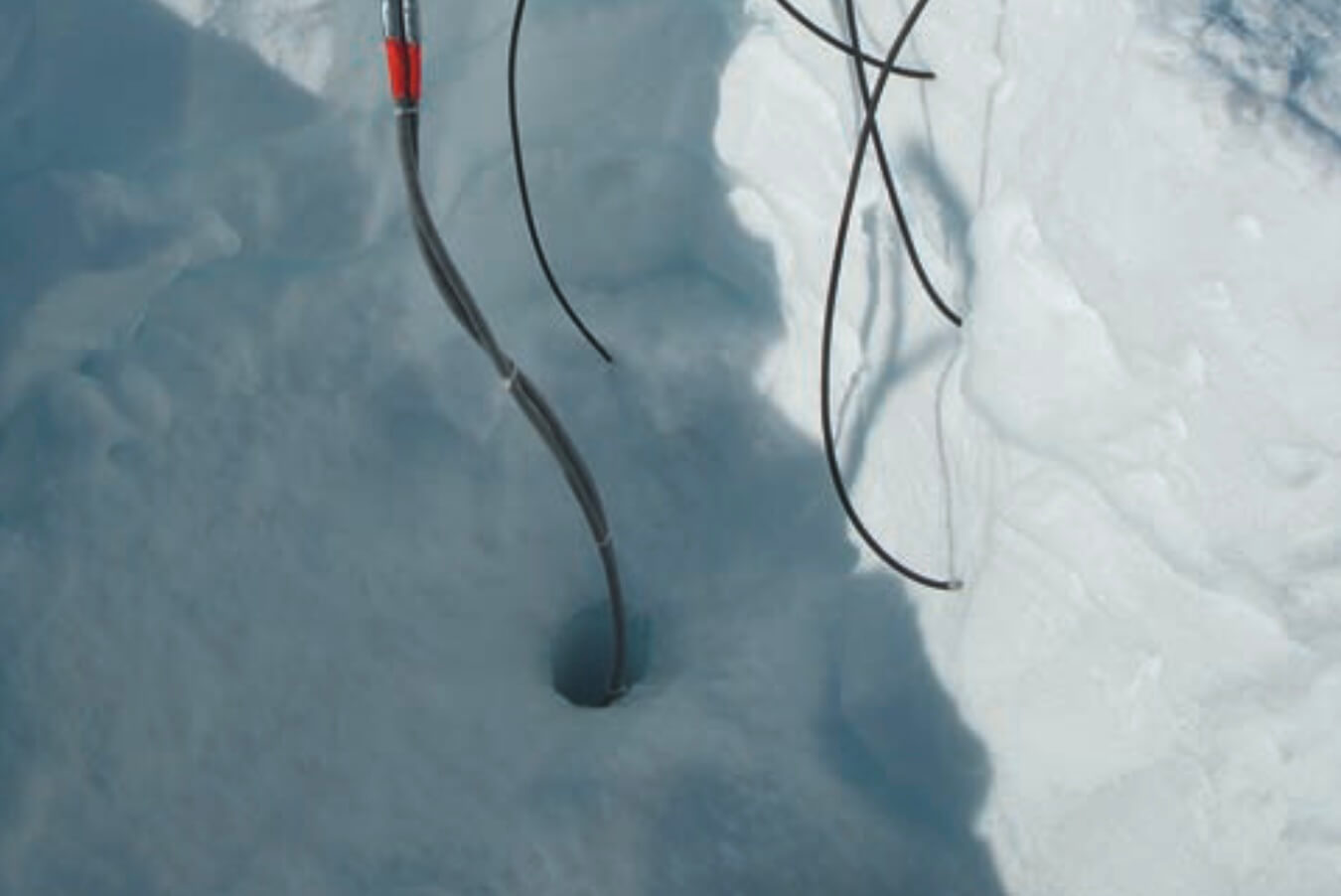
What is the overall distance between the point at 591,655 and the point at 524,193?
0.82m

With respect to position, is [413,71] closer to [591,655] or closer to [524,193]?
[524,193]

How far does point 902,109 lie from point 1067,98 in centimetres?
51

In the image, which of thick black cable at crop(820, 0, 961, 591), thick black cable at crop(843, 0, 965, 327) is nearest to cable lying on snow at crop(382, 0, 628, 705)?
thick black cable at crop(820, 0, 961, 591)

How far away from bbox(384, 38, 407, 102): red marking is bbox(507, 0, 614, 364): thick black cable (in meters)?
0.50

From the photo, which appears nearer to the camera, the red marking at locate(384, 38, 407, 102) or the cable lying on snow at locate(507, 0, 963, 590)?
the red marking at locate(384, 38, 407, 102)

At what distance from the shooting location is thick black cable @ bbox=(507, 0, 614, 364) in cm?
203

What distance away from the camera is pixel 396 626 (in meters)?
1.87

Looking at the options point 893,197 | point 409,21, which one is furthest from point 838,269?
point 409,21

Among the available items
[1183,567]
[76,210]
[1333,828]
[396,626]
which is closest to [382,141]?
[76,210]

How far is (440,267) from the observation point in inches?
62.6

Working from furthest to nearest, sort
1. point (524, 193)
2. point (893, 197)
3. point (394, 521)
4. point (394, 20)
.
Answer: point (524, 193)
point (394, 521)
point (893, 197)
point (394, 20)

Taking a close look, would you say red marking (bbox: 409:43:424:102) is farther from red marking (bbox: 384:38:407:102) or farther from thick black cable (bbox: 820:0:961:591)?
thick black cable (bbox: 820:0:961:591)

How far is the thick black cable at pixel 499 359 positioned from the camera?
5.09 feet

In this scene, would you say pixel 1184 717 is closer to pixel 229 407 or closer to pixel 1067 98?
pixel 1067 98
